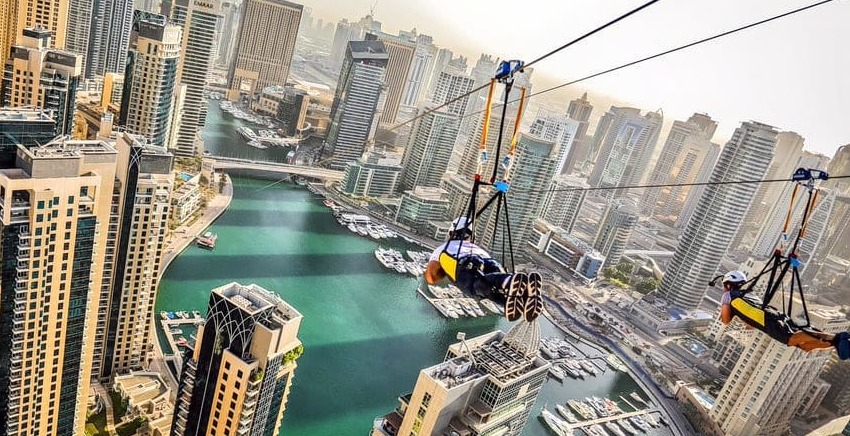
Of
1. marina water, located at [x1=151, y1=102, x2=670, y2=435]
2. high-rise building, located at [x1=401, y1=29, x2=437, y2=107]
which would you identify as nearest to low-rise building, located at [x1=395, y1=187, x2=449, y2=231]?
marina water, located at [x1=151, y1=102, x2=670, y2=435]

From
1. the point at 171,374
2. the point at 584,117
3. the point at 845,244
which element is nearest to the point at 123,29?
the point at 171,374

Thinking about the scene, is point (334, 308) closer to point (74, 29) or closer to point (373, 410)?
point (373, 410)

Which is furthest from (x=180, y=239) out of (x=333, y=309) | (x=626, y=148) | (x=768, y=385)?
(x=626, y=148)

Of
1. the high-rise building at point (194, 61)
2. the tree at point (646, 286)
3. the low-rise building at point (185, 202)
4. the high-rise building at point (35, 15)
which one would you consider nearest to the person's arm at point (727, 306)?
the low-rise building at point (185, 202)

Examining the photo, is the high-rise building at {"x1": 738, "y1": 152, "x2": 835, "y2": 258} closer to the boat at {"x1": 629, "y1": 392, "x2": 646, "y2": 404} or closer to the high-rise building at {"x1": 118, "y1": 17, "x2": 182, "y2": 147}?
the boat at {"x1": 629, "y1": 392, "x2": 646, "y2": 404}

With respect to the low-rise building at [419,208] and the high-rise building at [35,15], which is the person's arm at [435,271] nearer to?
the high-rise building at [35,15]

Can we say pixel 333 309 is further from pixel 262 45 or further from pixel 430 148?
pixel 262 45

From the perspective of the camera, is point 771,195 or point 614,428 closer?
point 614,428
